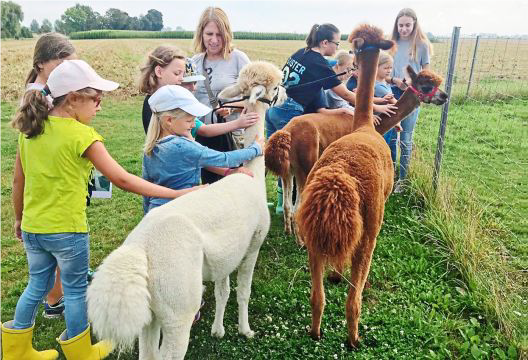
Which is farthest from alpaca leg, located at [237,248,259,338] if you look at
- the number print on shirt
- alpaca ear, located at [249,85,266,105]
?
the number print on shirt

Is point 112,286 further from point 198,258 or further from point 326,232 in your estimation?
point 326,232

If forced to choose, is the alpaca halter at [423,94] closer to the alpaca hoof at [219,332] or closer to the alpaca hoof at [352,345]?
the alpaca hoof at [352,345]

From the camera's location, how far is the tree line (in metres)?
62.8

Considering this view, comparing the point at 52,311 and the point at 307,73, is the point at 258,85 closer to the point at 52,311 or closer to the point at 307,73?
the point at 307,73

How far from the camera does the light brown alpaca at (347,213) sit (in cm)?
274

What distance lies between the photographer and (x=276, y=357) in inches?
123

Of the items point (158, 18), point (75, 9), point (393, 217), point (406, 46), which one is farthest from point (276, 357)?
point (75, 9)

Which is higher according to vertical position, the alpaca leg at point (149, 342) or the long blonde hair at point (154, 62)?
the long blonde hair at point (154, 62)

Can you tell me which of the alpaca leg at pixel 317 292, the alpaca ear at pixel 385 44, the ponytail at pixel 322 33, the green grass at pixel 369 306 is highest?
the ponytail at pixel 322 33

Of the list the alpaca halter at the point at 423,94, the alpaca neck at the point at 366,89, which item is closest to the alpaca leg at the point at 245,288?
the alpaca neck at the point at 366,89

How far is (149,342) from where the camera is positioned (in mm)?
2469

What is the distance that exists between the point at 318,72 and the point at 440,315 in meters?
2.77

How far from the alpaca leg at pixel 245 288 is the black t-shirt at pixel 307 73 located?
2.31 meters

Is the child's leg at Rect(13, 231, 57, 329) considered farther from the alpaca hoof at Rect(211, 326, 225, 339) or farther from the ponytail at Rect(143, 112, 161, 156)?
the alpaca hoof at Rect(211, 326, 225, 339)
